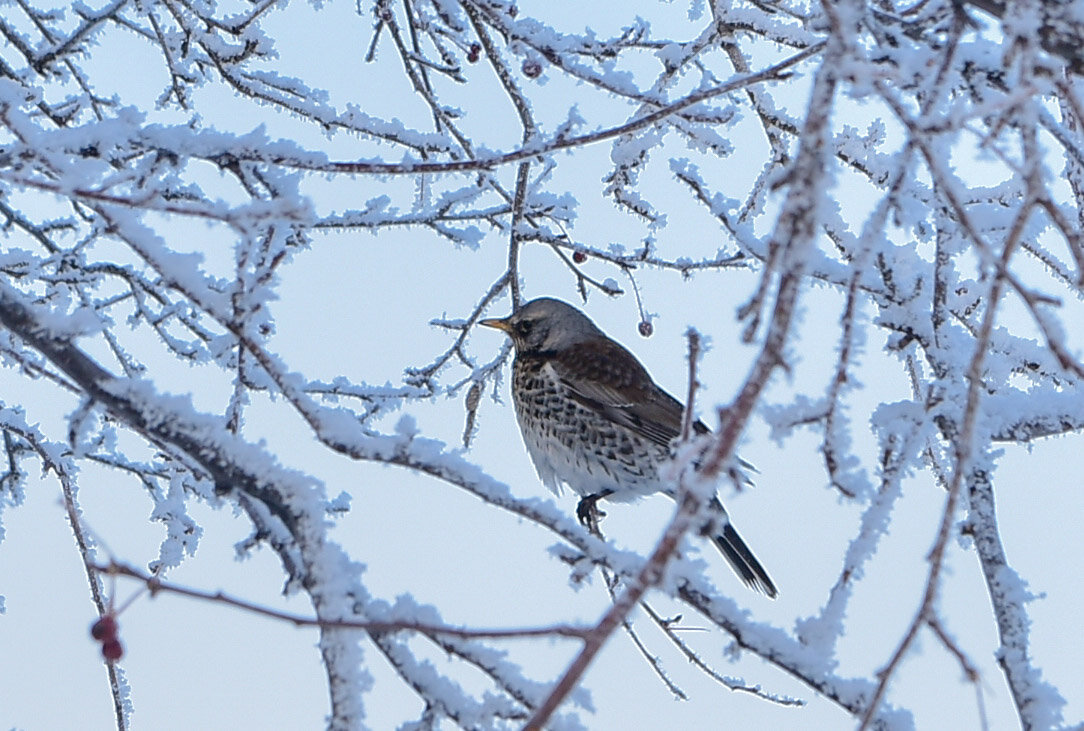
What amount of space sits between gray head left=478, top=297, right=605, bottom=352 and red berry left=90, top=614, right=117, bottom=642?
368 centimetres

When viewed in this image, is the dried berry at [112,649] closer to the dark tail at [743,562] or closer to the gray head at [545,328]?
the dark tail at [743,562]

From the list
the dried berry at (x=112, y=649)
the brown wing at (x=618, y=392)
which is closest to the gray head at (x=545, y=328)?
the brown wing at (x=618, y=392)

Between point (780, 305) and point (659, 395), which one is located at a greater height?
point (659, 395)

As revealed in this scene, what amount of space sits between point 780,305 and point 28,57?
3972 mm

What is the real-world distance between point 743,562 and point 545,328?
4.93 feet

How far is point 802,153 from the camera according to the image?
3.54 feet

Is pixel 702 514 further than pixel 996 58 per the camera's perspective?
No

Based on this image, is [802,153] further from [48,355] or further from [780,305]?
[48,355]

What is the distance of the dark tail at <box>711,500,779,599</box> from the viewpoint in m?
4.73

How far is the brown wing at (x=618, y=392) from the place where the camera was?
5.16 meters

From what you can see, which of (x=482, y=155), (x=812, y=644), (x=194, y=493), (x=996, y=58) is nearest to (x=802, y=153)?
(x=996, y=58)

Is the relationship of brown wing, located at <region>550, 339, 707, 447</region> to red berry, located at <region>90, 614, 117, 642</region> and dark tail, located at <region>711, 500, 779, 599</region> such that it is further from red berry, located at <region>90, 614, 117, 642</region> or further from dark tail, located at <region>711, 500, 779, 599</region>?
red berry, located at <region>90, 614, 117, 642</region>

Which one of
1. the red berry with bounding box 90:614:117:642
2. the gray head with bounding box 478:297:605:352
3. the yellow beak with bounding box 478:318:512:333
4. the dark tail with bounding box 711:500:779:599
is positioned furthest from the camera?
the gray head with bounding box 478:297:605:352

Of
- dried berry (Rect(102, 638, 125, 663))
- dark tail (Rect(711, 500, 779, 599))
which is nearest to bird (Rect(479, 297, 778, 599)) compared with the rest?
dark tail (Rect(711, 500, 779, 599))
